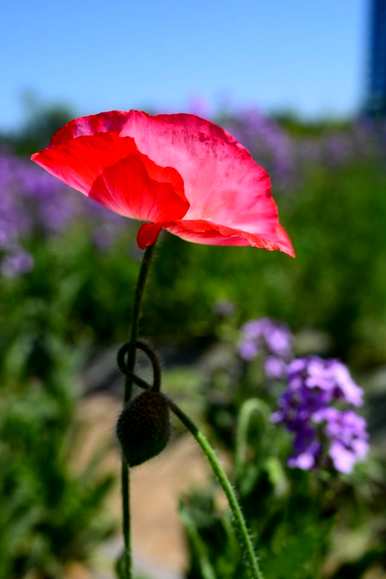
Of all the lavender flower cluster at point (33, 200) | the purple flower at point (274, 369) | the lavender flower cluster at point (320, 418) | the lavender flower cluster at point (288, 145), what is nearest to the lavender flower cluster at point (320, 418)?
the lavender flower cluster at point (320, 418)

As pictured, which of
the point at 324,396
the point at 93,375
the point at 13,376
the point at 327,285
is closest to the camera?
the point at 324,396

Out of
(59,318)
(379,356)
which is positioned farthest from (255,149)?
(59,318)

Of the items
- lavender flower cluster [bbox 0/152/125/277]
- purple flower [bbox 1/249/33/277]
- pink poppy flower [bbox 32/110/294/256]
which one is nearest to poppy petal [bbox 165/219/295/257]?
pink poppy flower [bbox 32/110/294/256]

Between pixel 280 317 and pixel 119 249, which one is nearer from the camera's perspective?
pixel 280 317

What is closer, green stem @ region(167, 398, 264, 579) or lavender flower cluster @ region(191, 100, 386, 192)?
green stem @ region(167, 398, 264, 579)

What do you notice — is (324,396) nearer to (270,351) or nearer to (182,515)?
(182,515)

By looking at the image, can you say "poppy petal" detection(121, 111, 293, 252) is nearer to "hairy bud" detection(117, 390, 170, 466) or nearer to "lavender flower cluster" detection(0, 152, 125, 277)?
"hairy bud" detection(117, 390, 170, 466)

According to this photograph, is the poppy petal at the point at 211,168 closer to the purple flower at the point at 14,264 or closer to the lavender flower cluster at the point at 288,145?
the purple flower at the point at 14,264
